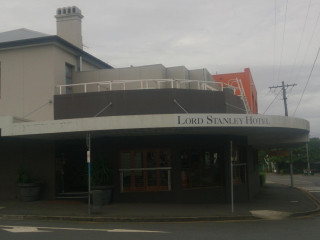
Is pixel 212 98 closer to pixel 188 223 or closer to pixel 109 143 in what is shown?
pixel 109 143

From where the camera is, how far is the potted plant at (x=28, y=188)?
16656 mm

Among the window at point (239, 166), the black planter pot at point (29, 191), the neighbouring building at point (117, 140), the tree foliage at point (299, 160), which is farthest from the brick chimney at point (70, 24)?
the tree foliage at point (299, 160)

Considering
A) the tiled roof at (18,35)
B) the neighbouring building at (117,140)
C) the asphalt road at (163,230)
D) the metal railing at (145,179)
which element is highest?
the tiled roof at (18,35)

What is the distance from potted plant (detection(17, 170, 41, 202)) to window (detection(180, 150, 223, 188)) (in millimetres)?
6009

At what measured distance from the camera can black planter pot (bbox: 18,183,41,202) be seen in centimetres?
1664

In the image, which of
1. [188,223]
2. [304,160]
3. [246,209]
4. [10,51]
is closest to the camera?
[188,223]

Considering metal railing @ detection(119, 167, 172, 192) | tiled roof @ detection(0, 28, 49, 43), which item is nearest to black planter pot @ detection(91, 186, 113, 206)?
metal railing @ detection(119, 167, 172, 192)

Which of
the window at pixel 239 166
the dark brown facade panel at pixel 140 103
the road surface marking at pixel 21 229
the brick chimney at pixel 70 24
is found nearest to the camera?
the road surface marking at pixel 21 229

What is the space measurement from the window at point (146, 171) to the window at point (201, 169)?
70 cm

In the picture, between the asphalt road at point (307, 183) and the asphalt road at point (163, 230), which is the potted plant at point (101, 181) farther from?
the asphalt road at point (307, 183)

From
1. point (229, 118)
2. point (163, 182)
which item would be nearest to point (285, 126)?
point (229, 118)

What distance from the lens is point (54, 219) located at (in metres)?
12.9

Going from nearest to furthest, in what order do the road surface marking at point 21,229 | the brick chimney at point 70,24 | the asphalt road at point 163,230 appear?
the asphalt road at point 163,230 < the road surface marking at point 21,229 < the brick chimney at point 70,24

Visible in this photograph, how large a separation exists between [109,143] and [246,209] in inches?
240
